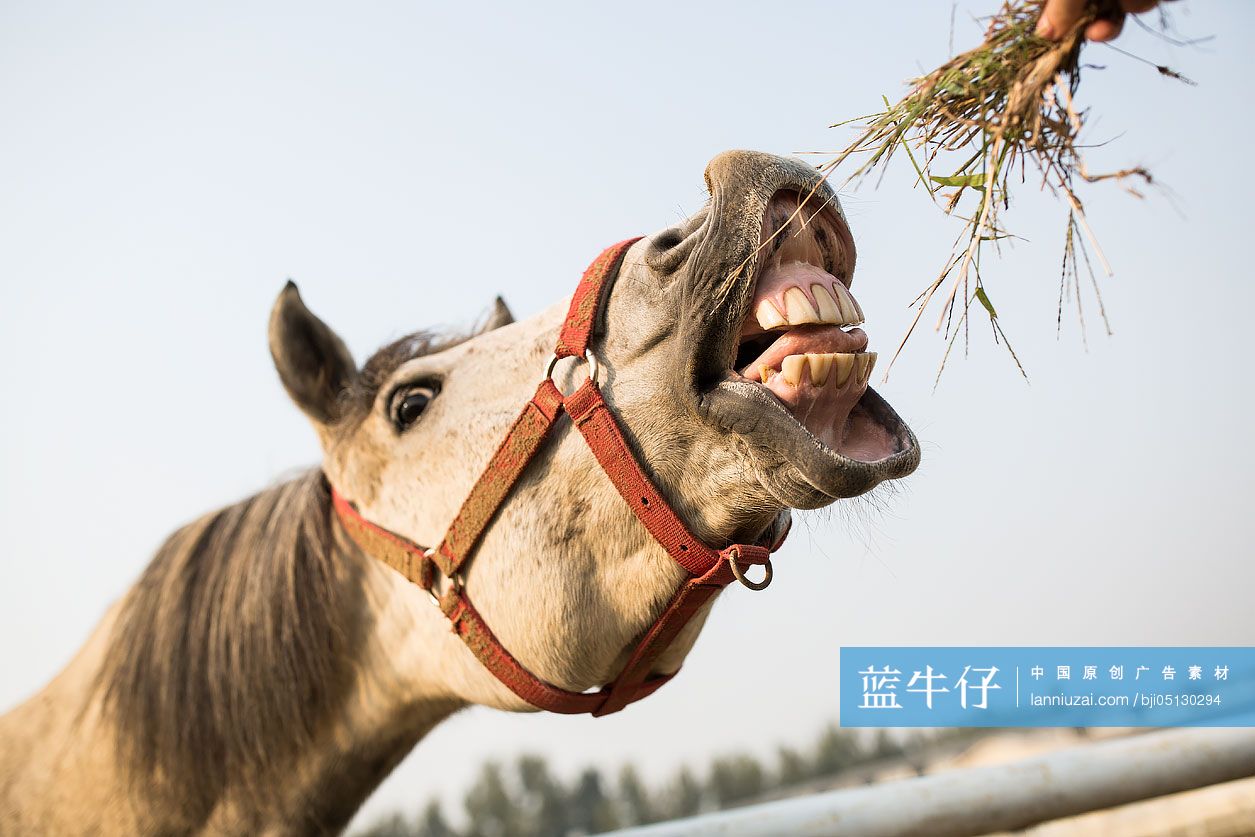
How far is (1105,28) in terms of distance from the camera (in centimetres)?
123

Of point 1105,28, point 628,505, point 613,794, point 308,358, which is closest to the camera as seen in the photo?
point 1105,28

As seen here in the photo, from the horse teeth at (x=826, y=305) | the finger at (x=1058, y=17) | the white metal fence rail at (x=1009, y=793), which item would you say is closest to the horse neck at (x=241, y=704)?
the white metal fence rail at (x=1009, y=793)

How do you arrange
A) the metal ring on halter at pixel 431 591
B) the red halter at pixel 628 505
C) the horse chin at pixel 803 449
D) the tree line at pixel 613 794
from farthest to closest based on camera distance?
1. the tree line at pixel 613 794
2. the metal ring on halter at pixel 431 591
3. the red halter at pixel 628 505
4. the horse chin at pixel 803 449

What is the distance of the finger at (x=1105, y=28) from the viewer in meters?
1.23

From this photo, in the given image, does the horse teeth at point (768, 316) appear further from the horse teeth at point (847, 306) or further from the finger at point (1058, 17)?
the finger at point (1058, 17)

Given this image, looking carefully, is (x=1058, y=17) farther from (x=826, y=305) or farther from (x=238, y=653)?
(x=238, y=653)

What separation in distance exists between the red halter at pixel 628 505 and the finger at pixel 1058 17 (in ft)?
3.09

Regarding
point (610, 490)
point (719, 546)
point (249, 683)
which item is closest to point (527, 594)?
point (610, 490)

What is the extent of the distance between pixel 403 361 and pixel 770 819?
5.04ft

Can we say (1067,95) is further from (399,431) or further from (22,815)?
(22,815)

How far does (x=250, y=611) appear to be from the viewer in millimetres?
2219

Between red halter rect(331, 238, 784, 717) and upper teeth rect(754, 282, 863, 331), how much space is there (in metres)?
0.39

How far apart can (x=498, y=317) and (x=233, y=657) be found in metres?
1.16

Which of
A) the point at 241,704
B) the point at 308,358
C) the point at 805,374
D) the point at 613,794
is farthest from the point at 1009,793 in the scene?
the point at 613,794
